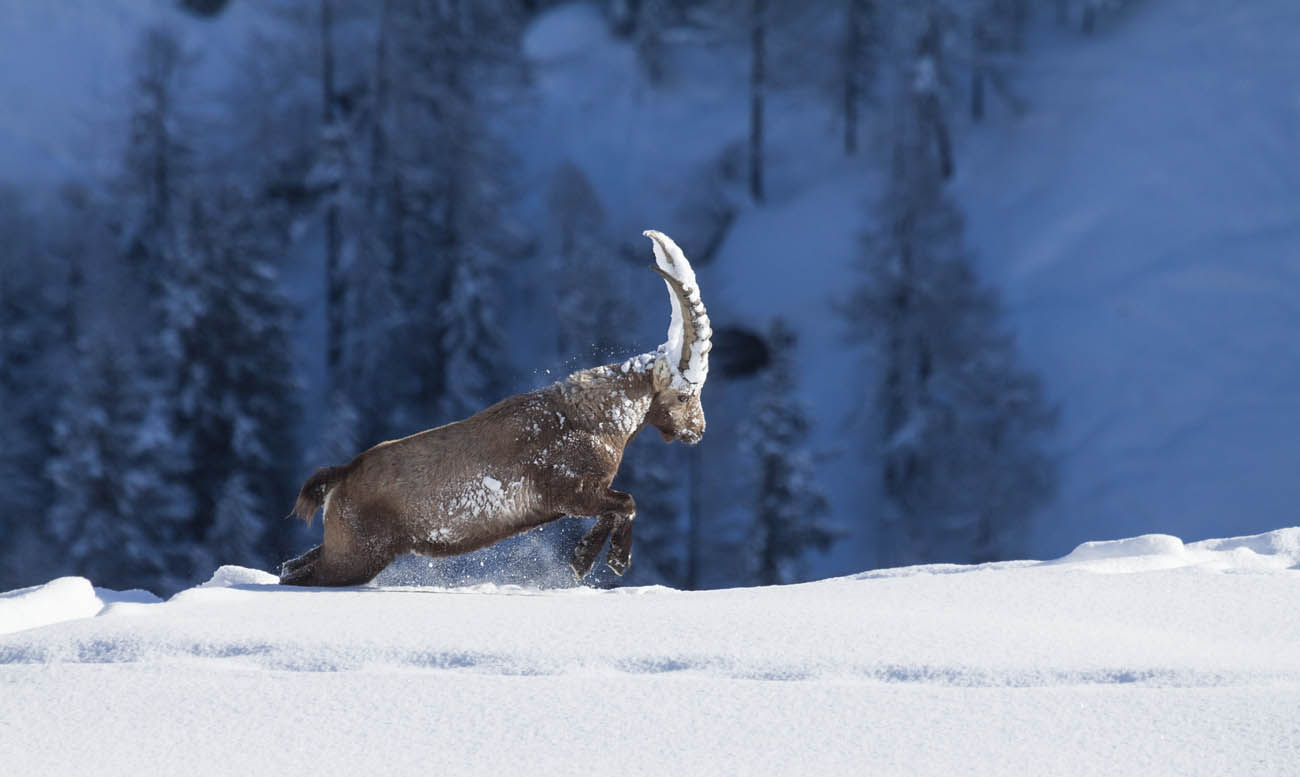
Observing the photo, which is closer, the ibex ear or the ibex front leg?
the ibex front leg

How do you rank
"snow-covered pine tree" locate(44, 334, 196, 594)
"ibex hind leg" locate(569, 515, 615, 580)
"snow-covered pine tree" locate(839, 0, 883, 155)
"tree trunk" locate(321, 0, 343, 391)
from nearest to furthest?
"ibex hind leg" locate(569, 515, 615, 580) < "snow-covered pine tree" locate(44, 334, 196, 594) < "tree trunk" locate(321, 0, 343, 391) < "snow-covered pine tree" locate(839, 0, 883, 155)

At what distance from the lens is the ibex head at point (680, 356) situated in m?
6.54

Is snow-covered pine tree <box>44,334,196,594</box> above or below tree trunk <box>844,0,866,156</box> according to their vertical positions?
below

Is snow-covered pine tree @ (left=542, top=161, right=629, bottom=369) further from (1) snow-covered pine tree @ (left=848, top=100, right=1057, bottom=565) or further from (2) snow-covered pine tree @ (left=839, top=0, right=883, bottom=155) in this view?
(2) snow-covered pine tree @ (left=839, top=0, right=883, bottom=155)

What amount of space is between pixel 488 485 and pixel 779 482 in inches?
983

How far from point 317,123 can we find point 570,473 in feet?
141

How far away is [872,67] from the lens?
150 ft

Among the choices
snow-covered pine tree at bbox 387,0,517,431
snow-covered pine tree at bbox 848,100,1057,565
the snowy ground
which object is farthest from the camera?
snow-covered pine tree at bbox 387,0,517,431

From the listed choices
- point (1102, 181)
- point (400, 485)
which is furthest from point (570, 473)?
point (1102, 181)

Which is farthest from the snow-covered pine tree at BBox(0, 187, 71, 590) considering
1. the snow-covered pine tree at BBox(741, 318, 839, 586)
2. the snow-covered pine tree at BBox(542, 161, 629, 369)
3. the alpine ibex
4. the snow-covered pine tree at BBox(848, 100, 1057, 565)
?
the alpine ibex

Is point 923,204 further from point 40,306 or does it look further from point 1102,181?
point 40,306

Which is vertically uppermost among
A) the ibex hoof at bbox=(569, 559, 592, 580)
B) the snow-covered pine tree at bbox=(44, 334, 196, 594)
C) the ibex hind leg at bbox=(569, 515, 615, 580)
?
the ibex hind leg at bbox=(569, 515, 615, 580)

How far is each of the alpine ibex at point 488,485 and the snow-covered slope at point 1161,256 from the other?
27.6 m

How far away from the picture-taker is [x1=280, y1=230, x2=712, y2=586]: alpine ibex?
634cm
